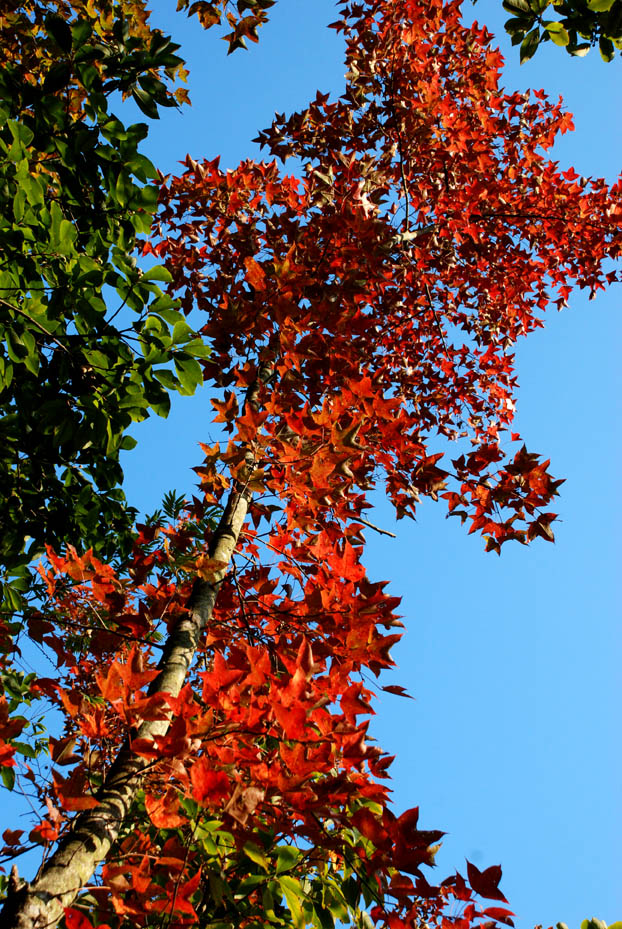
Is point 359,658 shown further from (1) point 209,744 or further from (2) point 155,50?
(2) point 155,50

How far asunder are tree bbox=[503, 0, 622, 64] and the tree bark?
166 cm

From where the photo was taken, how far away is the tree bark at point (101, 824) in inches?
54.0

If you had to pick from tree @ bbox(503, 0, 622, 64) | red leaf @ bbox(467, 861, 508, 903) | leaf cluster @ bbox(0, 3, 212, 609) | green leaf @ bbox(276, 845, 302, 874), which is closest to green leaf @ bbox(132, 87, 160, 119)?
leaf cluster @ bbox(0, 3, 212, 609)

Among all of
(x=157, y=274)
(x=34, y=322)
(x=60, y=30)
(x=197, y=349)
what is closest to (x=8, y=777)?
(x=34, y=322)

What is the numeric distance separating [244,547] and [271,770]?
3.83 ft

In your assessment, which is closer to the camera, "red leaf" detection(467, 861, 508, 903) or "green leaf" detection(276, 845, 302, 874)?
"red leaf" detection(467, 861, 508, 903)

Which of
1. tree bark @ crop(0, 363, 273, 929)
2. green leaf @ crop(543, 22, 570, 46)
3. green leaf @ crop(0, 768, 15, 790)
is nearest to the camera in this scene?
tree bark @ crop(0, 363, 273, 929)

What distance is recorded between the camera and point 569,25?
1.75m

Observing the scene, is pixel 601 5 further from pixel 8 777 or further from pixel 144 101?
pixel 8 777

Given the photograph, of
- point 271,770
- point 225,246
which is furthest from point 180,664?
point 225,246

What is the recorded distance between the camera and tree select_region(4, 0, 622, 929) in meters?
1.47

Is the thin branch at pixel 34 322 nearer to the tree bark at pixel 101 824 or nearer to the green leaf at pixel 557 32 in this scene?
the tree bark at pixel 101 824

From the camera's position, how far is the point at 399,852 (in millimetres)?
1430

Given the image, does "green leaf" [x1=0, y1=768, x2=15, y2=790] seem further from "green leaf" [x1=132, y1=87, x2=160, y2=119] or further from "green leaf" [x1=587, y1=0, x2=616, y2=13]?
"green leaf" [x1=587, y1=0, x2=616, y2=13]
